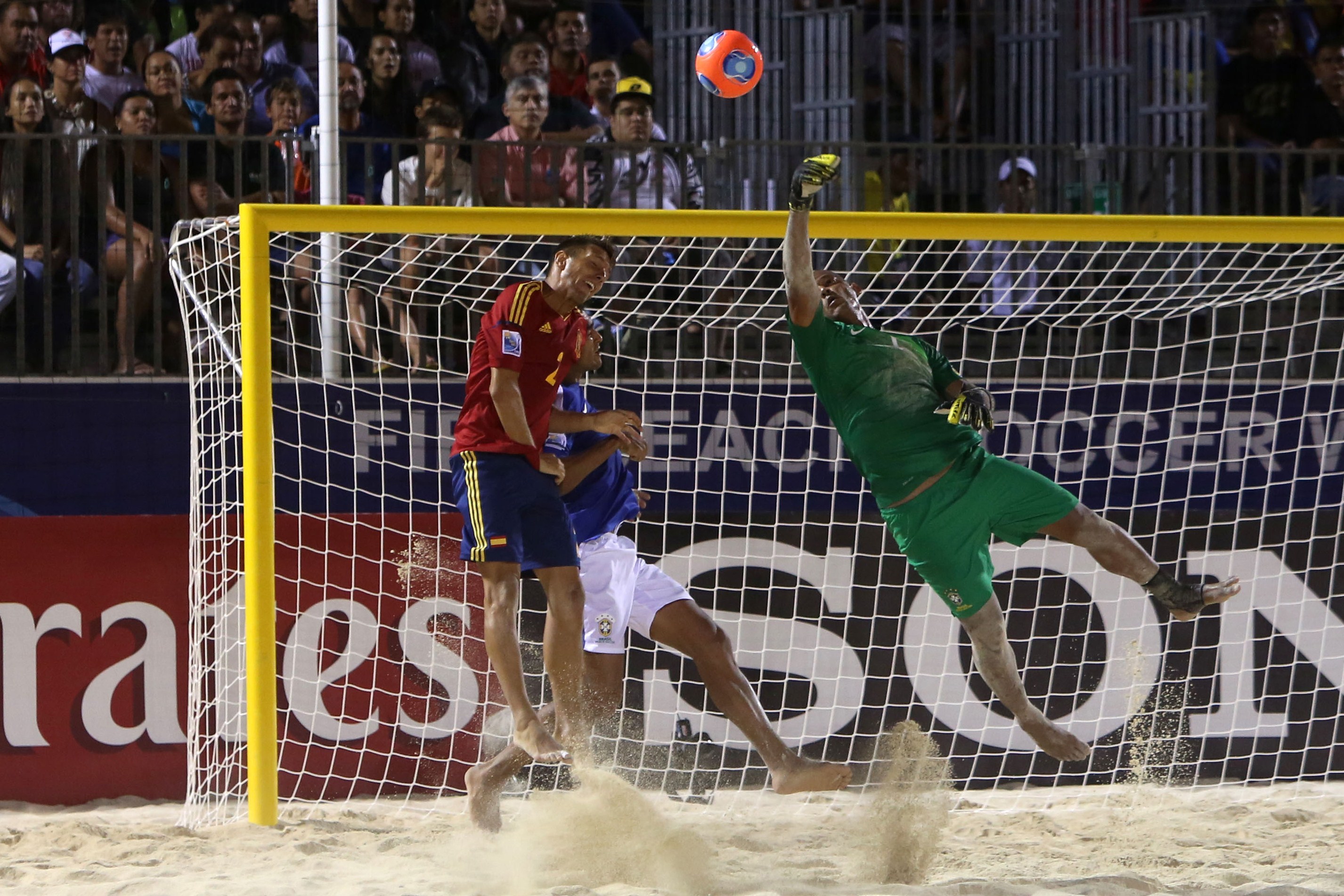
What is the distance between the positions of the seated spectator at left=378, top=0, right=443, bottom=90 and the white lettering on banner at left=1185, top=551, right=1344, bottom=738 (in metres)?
4.96

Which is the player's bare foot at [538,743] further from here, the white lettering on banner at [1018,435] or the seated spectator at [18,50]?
the seated spectator at [18,50]

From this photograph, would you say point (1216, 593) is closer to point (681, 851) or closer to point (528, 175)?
point (681, 851)

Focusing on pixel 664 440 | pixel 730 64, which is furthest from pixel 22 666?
pixel 730 64

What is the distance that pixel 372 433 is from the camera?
6.25 metres

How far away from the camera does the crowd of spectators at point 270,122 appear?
6410mm

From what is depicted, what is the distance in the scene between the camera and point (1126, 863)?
498cm

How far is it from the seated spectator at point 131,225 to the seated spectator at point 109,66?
0.98 m

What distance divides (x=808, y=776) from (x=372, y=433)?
247 centimetres

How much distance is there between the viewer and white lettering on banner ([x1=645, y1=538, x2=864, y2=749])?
6422mm

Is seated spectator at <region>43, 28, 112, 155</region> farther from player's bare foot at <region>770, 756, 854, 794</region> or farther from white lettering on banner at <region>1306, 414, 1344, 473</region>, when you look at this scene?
white lettering on banner at <region>1306, 414, 1344, 473</region>

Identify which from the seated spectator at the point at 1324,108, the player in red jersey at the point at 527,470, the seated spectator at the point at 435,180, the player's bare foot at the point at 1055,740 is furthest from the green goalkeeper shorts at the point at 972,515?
the seated spectator at the point at 1324,108

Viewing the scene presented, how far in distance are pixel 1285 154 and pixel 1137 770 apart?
3136 millimetres

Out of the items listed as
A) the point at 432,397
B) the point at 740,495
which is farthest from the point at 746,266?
the point at 432,397

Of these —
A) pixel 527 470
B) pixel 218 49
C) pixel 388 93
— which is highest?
pixel 218 49
